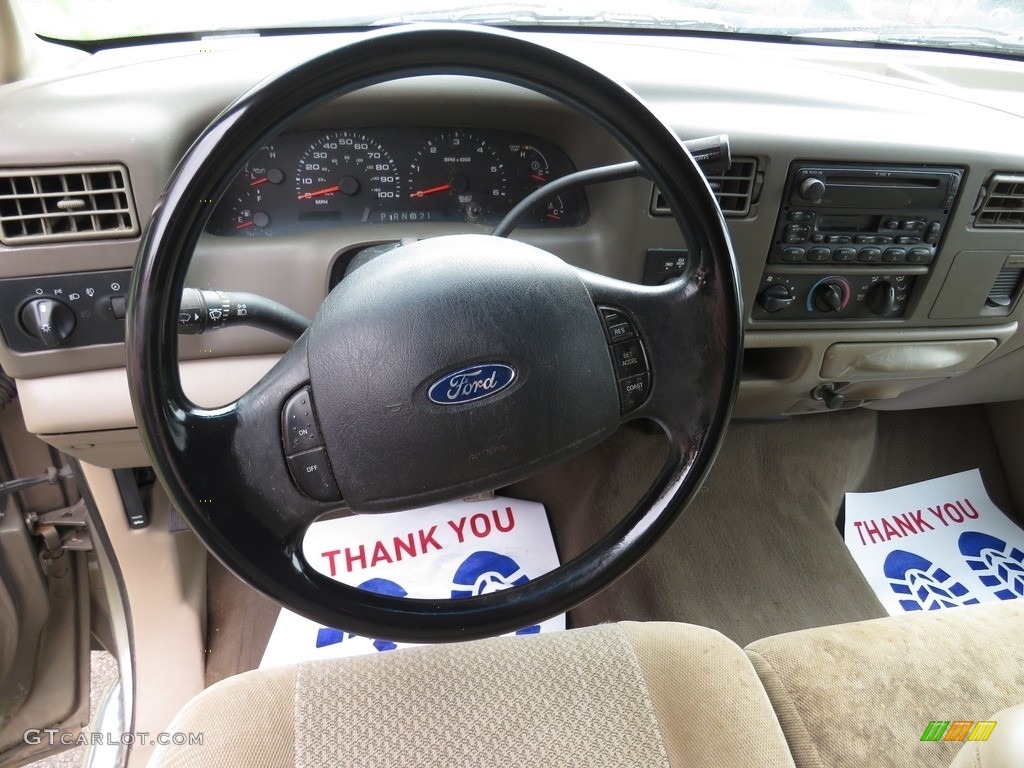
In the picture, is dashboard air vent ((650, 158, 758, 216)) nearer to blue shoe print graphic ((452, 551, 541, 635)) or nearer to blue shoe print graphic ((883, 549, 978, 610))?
blue shoe print graphic ((452, 551, 541, 635))

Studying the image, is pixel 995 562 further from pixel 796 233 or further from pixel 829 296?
pixel 796 233

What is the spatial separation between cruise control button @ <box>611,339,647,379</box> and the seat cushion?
41 centimetres

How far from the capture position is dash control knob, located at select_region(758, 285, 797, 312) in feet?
3.84

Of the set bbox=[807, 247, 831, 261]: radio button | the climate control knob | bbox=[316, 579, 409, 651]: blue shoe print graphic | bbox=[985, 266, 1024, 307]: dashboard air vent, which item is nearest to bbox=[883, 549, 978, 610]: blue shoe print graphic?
bbox=[985, 266, 1024, 307]: dashboard air vent

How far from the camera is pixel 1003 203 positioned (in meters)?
1.19

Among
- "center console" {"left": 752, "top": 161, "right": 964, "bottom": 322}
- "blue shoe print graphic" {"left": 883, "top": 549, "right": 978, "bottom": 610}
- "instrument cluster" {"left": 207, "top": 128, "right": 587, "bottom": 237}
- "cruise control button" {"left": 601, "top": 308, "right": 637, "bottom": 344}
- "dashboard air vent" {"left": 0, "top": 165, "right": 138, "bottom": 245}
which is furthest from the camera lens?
"blue shoe print graphic" {"left": 883, "top": 549, "right": 978, "bottom": 610}

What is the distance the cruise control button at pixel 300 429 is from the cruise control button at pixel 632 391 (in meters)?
0.30

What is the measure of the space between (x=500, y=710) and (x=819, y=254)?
86cm

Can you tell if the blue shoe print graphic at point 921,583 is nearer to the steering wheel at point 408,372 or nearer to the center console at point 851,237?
the center console at point 851,237

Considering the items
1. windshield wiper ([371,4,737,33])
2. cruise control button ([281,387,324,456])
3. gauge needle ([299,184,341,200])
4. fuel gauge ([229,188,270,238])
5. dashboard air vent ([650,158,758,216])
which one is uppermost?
windshield wiper ([371,4,737,33])

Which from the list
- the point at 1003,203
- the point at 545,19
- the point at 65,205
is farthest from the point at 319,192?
the point at 1003,203

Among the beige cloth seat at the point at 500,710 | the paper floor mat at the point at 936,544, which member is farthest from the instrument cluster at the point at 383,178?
the paper floor mat at the point at 936,544

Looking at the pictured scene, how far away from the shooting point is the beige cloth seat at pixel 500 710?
27.9 inches

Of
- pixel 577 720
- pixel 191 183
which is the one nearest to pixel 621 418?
pixel 577 720
